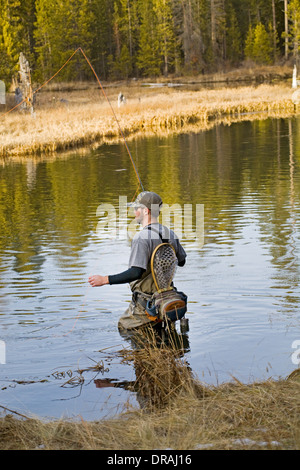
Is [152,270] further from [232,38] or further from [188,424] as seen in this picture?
[232,38]

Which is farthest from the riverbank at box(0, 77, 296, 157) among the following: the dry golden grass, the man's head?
the dry golden grass

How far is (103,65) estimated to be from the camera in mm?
85562

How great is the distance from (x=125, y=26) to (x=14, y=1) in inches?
1171

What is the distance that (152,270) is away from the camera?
20.1 feet

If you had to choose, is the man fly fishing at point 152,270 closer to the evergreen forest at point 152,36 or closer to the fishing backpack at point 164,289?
the fishing backpack at point 164,289

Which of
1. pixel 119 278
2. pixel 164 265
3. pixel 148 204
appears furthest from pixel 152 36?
pixel 119 278

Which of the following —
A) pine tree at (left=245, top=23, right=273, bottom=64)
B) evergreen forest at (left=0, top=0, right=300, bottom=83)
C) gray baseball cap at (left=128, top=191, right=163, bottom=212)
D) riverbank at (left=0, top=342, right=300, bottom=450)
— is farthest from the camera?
pine tree at (left=245, top=23, right=273, bottom=64)

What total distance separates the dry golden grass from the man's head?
1414 mm

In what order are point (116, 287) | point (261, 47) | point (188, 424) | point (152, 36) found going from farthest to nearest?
point (152, 36), point (261, 47), point (116, 287), point (188, 424)

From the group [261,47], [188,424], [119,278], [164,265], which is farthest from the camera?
[261,47]

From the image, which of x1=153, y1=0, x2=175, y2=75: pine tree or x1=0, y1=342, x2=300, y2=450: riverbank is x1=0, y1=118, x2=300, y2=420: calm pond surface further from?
x1=153, y1=0, x2=175, y2=75: pine tree

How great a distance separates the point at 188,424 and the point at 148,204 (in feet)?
7.56

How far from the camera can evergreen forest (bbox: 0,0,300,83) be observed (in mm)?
70312
